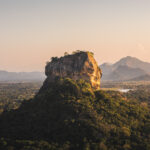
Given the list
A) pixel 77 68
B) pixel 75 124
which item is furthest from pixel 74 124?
pixel 77 68

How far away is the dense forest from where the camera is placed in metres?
44.0

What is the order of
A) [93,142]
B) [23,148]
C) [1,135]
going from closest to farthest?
[23,148], [93,142], [1,135]

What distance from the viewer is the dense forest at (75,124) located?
44000 millimetres

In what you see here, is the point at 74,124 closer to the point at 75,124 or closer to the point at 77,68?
the point at 75,124

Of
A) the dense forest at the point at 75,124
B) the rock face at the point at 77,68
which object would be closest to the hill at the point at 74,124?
the dense forest at the point at 75,124

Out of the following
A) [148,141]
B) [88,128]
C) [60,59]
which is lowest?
[148,141]

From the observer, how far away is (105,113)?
55750mm

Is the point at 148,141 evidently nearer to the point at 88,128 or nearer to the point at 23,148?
the point at 88,128

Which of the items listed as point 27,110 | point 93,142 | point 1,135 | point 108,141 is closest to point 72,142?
point 93,142

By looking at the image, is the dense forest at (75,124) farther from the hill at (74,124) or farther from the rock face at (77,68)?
the rock face at (77,68)

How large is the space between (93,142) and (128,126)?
11826 millimetres

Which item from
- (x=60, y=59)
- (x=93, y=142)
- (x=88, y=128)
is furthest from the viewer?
(x=60, y=59)

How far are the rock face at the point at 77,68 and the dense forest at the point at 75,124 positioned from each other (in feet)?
49.6

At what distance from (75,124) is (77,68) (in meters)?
36.5
